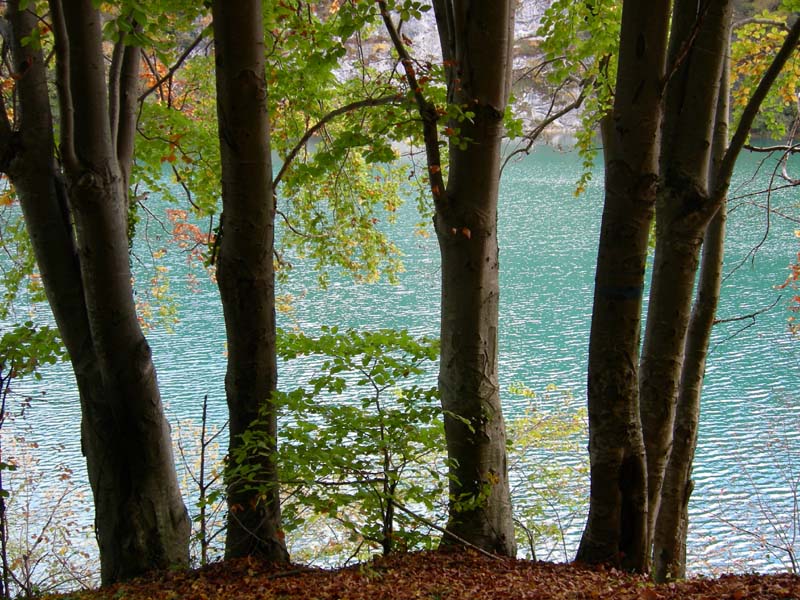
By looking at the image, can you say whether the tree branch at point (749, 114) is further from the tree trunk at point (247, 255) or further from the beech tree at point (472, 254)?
the tree trunk at point (247, 255)

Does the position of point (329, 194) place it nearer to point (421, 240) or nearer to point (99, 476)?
point (99, 476)

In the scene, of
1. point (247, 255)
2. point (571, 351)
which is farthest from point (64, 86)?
point (571, 351)

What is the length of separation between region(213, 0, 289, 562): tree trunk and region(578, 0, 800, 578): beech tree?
1.63m

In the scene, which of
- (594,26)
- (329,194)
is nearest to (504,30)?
(594,26)

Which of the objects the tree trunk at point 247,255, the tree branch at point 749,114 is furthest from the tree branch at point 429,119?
the tree branch at point 749,114

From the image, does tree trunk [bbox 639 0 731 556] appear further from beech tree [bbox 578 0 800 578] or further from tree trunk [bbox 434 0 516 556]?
tree trunk [bbox 434 0 516 556]

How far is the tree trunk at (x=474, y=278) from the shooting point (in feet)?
12.1

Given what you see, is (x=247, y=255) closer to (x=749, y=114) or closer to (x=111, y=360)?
(x=111, y=360)

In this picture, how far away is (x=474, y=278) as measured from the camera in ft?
12.7

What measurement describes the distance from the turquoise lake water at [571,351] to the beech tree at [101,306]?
4164 mm

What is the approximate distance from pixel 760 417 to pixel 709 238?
1013 cm

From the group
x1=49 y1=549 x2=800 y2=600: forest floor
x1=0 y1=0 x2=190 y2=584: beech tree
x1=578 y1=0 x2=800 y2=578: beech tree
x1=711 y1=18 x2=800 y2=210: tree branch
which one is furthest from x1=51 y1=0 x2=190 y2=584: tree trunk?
x1=711 y1=18 x2=800 y2=210: tree branch

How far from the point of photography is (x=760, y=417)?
1430 cm

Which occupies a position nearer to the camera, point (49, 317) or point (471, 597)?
point (471, 597)
